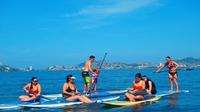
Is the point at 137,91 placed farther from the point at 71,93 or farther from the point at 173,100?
the point at 71,93

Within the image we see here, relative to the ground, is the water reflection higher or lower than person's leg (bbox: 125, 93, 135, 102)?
lower

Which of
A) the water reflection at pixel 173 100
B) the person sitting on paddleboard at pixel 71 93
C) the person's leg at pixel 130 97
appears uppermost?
the person sitting on paddleboard at pixel 71 93

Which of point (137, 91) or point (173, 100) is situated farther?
point (173, 100)

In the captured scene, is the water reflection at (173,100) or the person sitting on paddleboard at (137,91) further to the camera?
the water reflection at (173,100)

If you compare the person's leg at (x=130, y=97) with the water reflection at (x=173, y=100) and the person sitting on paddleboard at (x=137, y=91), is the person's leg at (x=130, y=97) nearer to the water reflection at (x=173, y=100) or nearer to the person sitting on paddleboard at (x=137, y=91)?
the person sitting on paddleboard at (x=137, y=91)

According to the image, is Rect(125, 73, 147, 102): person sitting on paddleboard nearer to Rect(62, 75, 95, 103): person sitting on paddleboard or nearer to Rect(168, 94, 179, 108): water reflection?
Rect(168, 94, 179, 108): water reflection

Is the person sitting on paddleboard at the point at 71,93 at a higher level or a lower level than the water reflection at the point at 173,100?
higher

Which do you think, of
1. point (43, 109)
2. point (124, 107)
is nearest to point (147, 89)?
point (124, 107)

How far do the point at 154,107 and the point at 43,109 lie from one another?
215 inches

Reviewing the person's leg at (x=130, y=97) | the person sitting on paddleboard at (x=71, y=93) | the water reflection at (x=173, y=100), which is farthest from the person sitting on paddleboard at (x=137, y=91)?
the person sitting on paddleboard at (x=71, y=93)

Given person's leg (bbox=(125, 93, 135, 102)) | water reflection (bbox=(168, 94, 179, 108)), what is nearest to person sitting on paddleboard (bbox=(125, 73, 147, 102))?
person's leg (bbox=(125, 93, 135, 102))

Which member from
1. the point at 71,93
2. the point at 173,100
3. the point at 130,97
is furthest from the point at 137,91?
the point at 71,93

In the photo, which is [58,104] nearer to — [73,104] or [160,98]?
[73,104]

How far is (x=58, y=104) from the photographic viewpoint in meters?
18.2
